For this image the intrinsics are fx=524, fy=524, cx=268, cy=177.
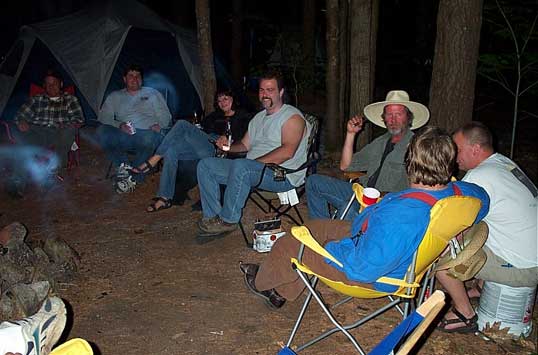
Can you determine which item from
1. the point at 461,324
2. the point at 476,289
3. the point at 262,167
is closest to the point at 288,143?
the point at 262,167

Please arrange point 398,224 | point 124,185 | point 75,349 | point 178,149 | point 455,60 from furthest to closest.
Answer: point 124,185 < point 178,149 < point 455,60 < point 398,224 < point 75,349

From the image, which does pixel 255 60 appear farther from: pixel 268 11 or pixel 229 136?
pixel 229 136

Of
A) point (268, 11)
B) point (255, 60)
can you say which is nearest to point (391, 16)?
point (268, 11)

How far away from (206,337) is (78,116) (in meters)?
4.04

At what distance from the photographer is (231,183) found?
3.94 m

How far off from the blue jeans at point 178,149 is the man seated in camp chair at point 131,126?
69 cm

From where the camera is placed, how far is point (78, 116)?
6086 mm

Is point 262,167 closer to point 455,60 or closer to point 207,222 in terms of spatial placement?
point 207,222

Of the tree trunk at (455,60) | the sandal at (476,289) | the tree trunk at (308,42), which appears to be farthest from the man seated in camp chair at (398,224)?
the tree trunk at (308,42)

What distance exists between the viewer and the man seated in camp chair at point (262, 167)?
12.9 ft

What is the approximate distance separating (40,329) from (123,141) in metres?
3.80

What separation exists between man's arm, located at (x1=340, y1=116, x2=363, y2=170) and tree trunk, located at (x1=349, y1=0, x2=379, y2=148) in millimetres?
1797

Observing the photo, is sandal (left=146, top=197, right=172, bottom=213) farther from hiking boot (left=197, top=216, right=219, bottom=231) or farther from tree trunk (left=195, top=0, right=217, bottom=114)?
tree trunk (left=195, top=0, right=217, bottom=114)

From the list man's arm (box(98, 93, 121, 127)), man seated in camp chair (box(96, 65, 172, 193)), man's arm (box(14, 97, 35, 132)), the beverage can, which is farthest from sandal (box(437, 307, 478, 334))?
man's arm (box(14, 97, 35, 132))
